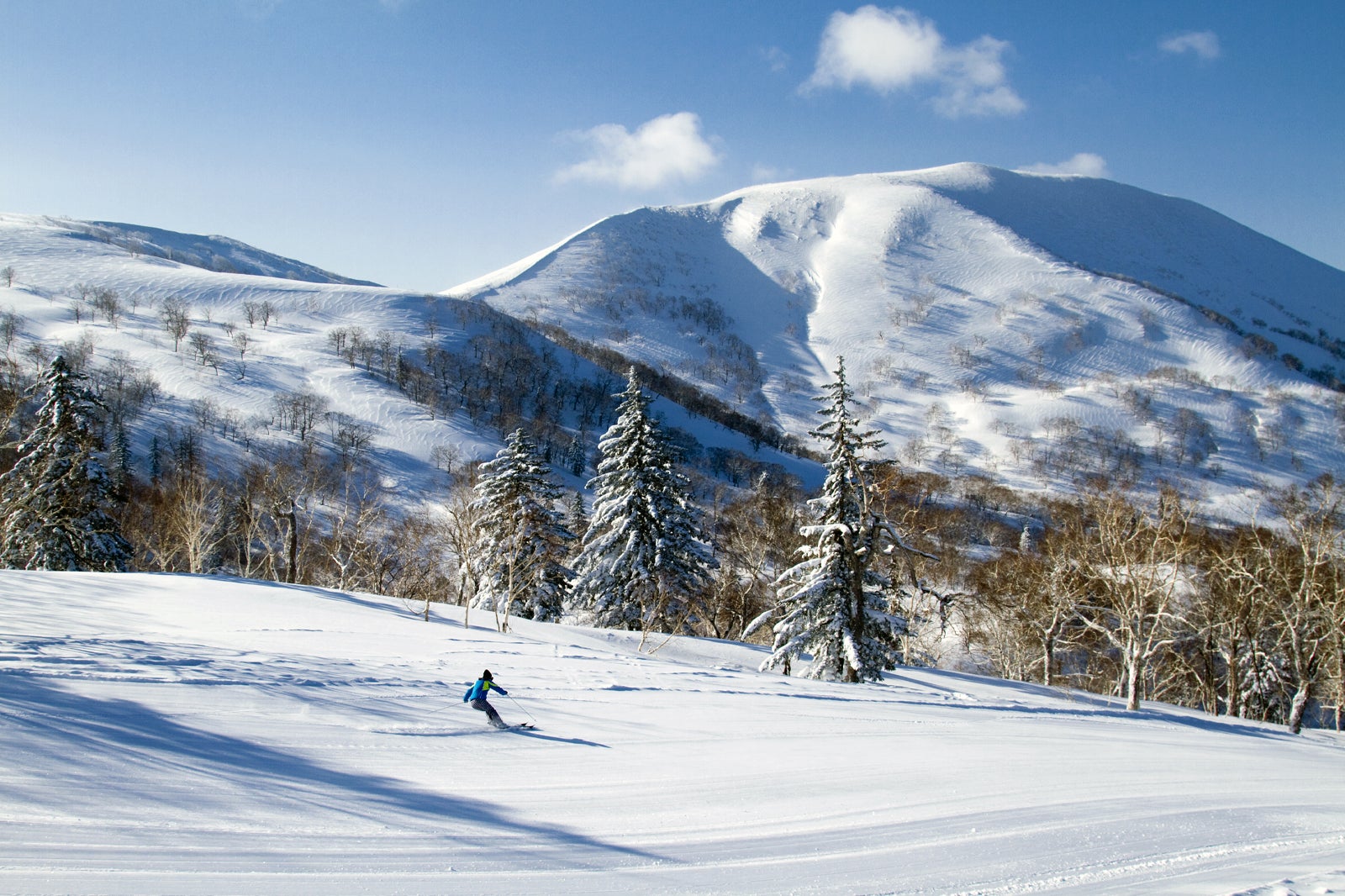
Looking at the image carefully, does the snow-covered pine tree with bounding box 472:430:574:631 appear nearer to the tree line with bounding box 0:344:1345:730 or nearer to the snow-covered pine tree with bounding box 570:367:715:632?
the tree line with bounding box 0:344:1345:730

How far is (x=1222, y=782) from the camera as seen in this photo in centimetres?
847

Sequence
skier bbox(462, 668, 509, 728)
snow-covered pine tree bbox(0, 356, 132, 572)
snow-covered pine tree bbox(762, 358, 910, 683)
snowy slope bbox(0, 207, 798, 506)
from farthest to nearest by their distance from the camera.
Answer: snowy slope bbox(0, 207, 798, 506)
snow-covered pine tree bbox(0, 356, 132, 572)
snow-covered pine tree bbox(762, 358, 910, 683)
skier bbox(462, 668, 509, 728)

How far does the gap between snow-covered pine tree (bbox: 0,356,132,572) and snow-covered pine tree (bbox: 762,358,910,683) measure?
26.7 meters

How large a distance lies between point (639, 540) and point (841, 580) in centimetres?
914

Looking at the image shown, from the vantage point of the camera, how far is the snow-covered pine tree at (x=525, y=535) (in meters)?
26.0

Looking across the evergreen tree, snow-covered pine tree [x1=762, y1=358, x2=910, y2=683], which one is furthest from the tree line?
the evergreen tree

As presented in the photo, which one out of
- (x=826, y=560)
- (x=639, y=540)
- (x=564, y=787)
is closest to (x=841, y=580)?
(x=826, y=560)

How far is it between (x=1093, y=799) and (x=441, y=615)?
705 inches

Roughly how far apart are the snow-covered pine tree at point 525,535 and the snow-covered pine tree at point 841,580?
11.3 m

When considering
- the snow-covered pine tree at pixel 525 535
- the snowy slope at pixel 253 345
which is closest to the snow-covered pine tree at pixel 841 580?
the snow-covered pine tree at pixel 525 535

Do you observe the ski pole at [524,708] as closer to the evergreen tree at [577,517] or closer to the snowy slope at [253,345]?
the evergreen tree at [577,517]

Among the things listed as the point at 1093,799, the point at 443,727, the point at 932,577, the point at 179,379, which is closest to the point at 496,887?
the point at 443,727

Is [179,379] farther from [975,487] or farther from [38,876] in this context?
[975,487]

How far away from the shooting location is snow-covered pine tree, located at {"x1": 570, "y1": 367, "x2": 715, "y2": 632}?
2495 cm
